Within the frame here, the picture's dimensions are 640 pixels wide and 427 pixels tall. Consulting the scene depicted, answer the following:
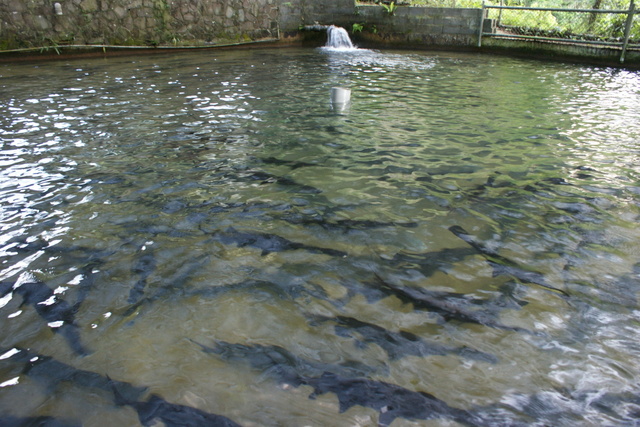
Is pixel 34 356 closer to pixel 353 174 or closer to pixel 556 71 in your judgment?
pixel 353 174

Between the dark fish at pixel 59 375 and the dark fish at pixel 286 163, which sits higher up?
the dark fish at pixel 286 163

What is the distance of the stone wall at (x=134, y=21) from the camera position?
12302 mm

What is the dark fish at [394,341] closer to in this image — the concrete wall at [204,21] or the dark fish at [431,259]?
the dark fish at [431,259]

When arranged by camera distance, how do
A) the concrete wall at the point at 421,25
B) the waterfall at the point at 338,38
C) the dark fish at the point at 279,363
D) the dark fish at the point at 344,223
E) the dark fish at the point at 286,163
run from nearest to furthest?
the dark fish at the point at 279,363
the dark fish at the point at 344,223
the dark fish at the point at 286,163
the concrete wall at the point at 421,25
the waterfall at the point at 338,38

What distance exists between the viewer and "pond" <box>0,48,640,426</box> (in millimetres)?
2033

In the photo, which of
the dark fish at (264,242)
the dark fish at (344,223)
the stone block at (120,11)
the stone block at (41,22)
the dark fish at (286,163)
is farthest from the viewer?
the stone block at (120,11)

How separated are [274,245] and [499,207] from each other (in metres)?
2.13

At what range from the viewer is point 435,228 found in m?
3.55

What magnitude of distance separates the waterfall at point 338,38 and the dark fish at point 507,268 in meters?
15.4

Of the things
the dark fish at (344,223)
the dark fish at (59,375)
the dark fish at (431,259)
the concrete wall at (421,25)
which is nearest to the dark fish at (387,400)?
the dark fish at (59,375)

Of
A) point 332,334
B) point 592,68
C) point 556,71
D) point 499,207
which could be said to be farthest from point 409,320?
point 592,68

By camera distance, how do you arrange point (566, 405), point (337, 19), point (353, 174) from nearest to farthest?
1. point (566, 405)
2. point (353, 174)
3. point (337, 19)

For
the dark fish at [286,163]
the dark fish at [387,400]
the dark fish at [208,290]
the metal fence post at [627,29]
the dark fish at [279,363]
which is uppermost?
the metal fence post at [627,29]

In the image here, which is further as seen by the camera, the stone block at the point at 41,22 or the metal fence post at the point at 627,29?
the stone block at the point at 41,22
